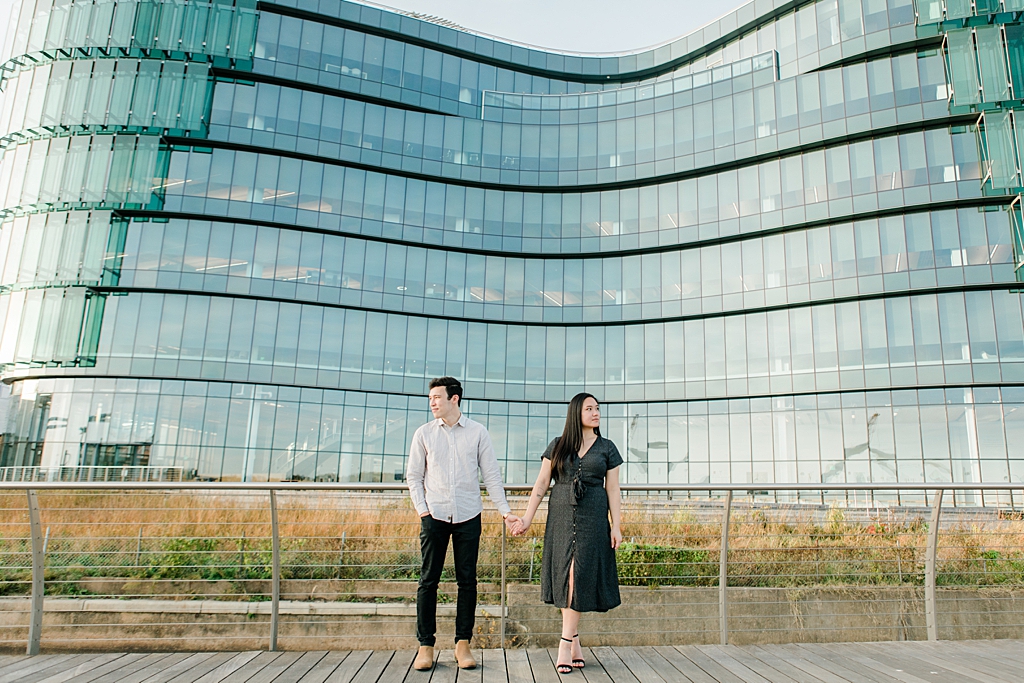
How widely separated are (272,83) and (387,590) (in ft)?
89.9

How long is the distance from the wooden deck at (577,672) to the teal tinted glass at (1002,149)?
2440 centimetres

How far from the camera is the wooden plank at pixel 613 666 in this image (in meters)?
4.26

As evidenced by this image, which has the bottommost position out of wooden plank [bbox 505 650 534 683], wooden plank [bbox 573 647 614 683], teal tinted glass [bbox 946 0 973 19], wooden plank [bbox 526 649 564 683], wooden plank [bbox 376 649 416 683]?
wooden plank [bbox 376 649 416 683]

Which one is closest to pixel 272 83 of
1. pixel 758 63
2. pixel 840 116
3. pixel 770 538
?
pixel 758 63

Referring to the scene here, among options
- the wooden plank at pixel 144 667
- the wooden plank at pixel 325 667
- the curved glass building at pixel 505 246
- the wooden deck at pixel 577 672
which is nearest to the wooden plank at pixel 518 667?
the wooden deck at pixel 577 672

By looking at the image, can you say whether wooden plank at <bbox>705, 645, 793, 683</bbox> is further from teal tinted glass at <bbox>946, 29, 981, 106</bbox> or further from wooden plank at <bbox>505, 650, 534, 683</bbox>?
teal tinted glass at <bbox>946, 29, 981, 106</bbox>

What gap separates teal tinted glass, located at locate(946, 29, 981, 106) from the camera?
2367 centimetres

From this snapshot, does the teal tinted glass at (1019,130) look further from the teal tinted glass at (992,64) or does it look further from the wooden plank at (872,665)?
the wooden plank at (872,665)

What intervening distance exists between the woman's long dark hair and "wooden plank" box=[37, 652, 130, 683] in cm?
337

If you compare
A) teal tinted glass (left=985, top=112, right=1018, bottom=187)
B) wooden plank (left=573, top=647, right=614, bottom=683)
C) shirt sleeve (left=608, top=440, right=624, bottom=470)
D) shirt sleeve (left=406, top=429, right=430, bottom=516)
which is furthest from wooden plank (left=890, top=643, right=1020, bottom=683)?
teal tinted glass (left=985, top=112, right=1018, bottom=187)

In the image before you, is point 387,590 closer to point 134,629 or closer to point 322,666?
point 134,629

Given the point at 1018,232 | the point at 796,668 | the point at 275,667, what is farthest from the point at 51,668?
the point at 1018,232

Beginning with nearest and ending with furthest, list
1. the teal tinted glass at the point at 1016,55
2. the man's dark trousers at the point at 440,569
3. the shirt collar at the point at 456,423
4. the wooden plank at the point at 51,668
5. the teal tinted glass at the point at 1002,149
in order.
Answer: the wooden plank at the point at 51,668
the man's dark trousers at the point at 440,569
the shirt collar at the point at 456,423
the teal tinted glass at the point at 1002,149
the teal tinted glass at the point at 1016,55

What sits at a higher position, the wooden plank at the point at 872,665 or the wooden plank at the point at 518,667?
the wooden plank at the point at 872,665
